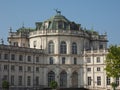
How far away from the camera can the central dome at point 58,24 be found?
105 meters

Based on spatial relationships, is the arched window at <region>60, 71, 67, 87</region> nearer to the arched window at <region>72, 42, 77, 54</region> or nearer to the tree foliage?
the arched window at <region>72, 42, 77, 54</region>

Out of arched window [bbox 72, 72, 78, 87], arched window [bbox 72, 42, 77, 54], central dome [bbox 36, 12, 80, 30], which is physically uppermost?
central dome [bbox 36, 12, 80, 30]

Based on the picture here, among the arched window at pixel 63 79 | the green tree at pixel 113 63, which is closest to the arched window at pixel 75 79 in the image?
the arched window at pixel 63 79

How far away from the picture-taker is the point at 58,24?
105 meters

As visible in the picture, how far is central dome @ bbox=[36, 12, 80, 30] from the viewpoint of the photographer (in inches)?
4131

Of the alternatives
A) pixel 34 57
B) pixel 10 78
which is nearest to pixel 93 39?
pixel 34 57

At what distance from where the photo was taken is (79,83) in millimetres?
104750

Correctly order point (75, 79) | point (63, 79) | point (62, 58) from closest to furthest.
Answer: point (62, 58) → point (63, 79) → point (75, 79)

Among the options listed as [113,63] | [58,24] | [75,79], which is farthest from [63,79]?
[113,63]

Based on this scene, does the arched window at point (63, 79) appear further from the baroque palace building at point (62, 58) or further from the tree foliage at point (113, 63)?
the tree foliage at point (113, 63)

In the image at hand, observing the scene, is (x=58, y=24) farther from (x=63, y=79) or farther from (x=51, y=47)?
(x=63, y=79)

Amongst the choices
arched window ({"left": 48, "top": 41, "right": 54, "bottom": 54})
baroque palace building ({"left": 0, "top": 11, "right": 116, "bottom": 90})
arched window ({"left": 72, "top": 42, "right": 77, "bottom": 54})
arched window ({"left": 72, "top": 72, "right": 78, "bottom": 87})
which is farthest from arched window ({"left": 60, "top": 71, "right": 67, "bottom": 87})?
arched window ({"left": 48, "top": 41, "right": 54, "bottom": 54})

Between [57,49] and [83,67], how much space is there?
8.21 m

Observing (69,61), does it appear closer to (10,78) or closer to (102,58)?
(102,58)
